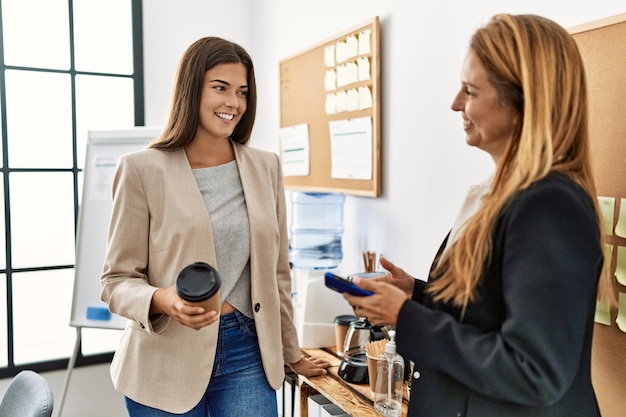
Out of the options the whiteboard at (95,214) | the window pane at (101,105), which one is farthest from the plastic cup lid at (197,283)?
the window pane at (101,105)

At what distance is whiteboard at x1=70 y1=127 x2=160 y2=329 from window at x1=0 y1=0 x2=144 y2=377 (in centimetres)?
45

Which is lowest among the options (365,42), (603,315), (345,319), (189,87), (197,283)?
(345,319)

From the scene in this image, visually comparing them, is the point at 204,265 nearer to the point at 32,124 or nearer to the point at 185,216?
the point at 185,216

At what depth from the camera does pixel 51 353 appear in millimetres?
3123

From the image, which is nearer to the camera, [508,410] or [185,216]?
[508,410]

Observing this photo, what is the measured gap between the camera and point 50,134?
3100 mm

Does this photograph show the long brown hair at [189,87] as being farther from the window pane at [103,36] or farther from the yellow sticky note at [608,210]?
the window pane at [103,36]

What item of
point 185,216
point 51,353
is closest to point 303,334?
point 185,216

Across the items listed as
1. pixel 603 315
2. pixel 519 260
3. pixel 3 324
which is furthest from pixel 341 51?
pixel 3 324

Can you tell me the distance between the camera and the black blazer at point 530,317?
0.82 m

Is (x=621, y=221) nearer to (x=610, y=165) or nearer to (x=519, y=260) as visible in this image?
(x=610, y=165)

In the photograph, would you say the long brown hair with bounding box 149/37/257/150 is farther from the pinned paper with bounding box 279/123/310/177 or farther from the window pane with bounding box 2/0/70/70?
the window pane with bounding box 2/0/70/70

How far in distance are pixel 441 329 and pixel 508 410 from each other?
0.19 m

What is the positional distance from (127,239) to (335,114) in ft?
4.44
